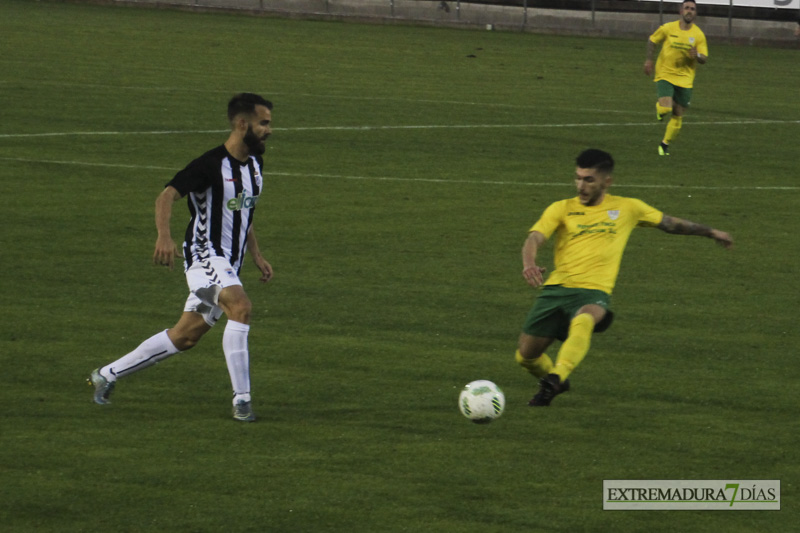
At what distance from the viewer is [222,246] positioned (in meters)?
8.62

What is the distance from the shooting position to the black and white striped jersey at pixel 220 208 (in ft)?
28.0

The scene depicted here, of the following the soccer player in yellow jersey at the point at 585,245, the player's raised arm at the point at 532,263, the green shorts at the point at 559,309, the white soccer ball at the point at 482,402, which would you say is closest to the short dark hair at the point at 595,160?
the soccer player in yellow jersey at the point at 585,245

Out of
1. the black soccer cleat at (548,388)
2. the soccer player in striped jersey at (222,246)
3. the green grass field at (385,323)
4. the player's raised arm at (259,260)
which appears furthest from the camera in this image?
the player's raised arm at (259,260)

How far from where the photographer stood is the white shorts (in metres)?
8.43

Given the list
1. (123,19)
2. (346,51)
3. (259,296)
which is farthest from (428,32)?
(259,296)

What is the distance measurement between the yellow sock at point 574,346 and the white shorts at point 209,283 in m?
2.06

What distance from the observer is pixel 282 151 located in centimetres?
1950

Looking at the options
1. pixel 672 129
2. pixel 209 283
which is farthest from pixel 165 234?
pixel 672 129

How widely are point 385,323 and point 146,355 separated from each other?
290cm

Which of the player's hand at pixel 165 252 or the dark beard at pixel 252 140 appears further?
the dark beard at pixel 252 140

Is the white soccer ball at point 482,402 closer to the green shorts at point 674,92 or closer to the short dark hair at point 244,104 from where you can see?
the short dark hair at point 244,104

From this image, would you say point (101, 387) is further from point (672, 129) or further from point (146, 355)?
point (672, 129)

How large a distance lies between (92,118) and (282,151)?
3926 millimetres

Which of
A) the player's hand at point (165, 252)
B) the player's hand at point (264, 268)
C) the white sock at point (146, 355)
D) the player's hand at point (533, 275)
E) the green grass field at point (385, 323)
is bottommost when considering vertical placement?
the green grass field at point (385, 323)
